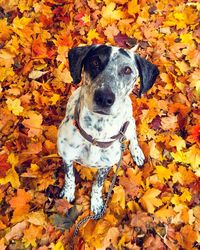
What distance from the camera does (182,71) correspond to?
508 centimetres

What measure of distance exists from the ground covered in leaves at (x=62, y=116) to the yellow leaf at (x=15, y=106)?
1cm

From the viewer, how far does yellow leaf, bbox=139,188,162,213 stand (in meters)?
4.15

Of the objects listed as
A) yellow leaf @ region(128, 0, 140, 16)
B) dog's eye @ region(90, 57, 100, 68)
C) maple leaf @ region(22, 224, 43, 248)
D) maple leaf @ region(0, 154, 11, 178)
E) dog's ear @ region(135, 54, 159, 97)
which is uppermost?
dog's eye @ region(90, 57, 100, 68)

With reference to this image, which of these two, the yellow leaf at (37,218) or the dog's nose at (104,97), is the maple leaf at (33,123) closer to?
the yellow leaf at (37,218)

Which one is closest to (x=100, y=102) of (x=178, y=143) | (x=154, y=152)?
(x=154, y=152)

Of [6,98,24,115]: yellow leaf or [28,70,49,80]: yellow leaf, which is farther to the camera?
[28,70,49,80]: yellow leaf

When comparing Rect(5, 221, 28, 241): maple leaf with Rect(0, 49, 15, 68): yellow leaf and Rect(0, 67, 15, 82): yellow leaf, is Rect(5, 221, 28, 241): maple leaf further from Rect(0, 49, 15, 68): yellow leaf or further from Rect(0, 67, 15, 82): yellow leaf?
Rect(0, 49, 15, 68): yellow leaf

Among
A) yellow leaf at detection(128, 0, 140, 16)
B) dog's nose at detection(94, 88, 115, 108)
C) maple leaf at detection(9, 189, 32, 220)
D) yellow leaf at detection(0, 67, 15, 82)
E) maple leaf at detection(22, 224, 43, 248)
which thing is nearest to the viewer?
dog's nose at detection(94, 88, 115, 108)

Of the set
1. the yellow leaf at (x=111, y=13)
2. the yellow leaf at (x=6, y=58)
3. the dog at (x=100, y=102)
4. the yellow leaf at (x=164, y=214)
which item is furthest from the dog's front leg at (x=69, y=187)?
the yellow leaf at (x=111, y=13)

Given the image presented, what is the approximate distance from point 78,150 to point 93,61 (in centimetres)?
86

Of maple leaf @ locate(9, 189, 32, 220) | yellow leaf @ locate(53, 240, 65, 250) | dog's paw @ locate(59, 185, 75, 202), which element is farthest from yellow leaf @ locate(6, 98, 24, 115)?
yellow leaf @ locate(53, 240, 65, 250)

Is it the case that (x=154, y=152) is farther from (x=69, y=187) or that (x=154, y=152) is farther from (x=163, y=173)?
(x=69, y=187)

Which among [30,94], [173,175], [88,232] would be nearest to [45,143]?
[30,94]

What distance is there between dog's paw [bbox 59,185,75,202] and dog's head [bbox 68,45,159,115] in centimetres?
130
